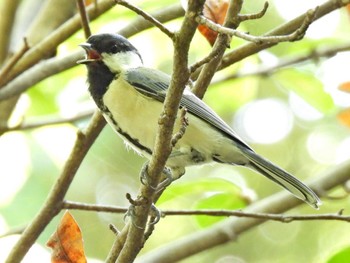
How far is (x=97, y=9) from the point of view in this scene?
2492 millimetres

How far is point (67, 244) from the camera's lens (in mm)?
1935

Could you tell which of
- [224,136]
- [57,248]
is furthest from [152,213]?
[224,136]

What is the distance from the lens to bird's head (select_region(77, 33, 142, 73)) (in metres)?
2.46

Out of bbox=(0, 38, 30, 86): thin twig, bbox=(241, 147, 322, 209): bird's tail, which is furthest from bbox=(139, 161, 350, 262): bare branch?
bbox=(0, 38, 30, 86): thin twig

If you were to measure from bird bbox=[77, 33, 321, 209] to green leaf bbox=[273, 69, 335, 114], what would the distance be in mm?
509

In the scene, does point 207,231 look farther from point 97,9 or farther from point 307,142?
point 307,142

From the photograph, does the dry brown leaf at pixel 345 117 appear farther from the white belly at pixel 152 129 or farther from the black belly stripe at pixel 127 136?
the black belly stripe at pixel 127 136

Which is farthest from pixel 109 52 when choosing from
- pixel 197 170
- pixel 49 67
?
pixel 197 170

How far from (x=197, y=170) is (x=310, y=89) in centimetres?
264

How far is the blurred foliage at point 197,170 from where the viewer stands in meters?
2.77

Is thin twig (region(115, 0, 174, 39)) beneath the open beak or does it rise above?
beneath

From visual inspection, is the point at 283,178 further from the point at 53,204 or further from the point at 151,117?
the point at 53,204

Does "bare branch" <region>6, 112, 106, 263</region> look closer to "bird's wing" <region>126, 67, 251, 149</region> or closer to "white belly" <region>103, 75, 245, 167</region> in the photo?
"white belly" <region>103, 75, 245, 167</region>

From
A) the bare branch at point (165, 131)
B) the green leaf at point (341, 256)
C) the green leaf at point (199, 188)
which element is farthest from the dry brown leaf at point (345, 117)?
the bare branch at point (165, 131)
